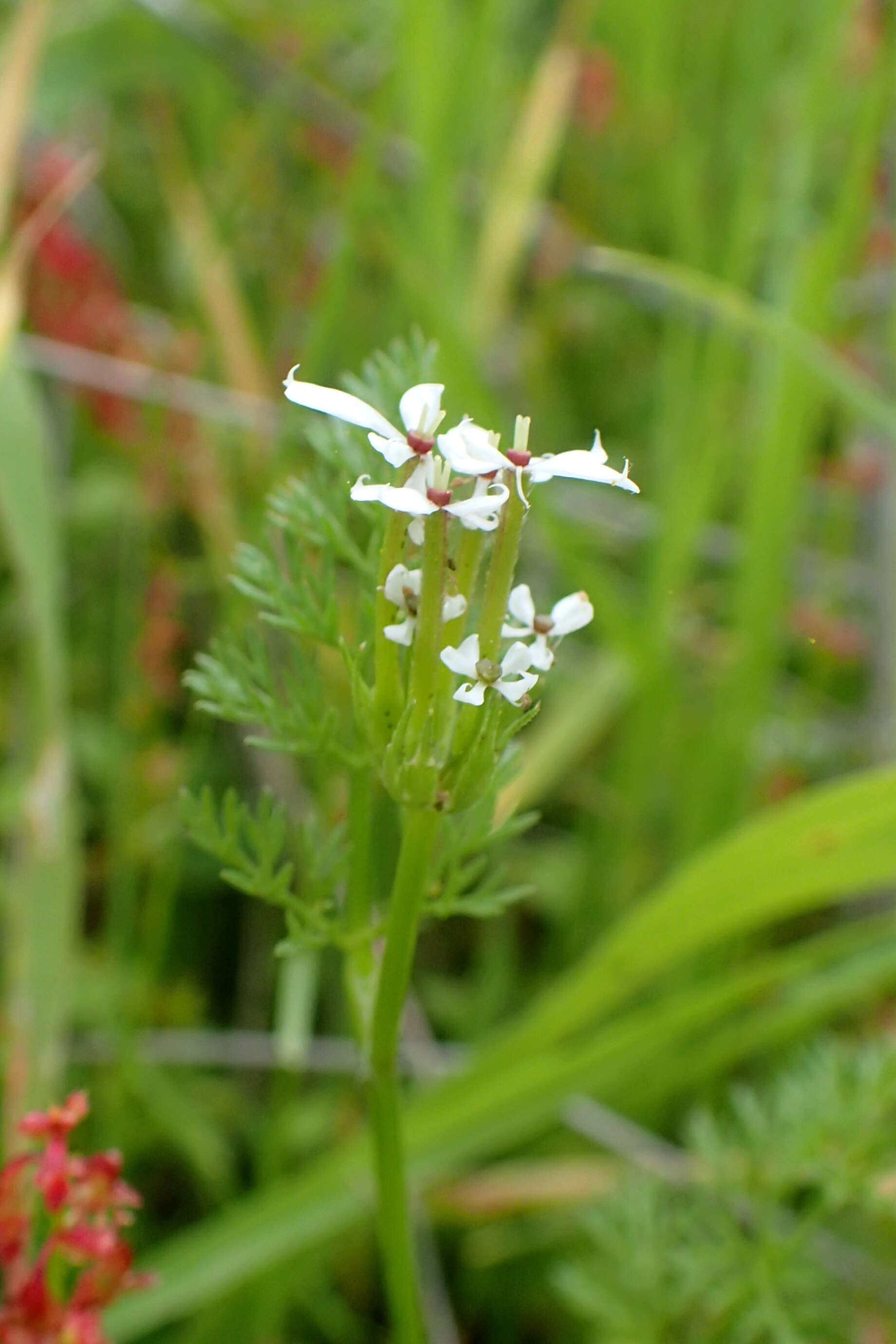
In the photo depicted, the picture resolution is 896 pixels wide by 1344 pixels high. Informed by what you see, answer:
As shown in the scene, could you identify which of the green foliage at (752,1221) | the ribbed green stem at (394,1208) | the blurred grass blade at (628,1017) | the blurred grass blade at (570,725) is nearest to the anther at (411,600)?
the ribbed green stem at (394,1208)

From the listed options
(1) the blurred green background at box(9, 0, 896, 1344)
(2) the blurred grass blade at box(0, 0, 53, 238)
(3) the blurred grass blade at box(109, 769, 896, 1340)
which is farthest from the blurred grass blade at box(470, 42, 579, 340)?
(3) the blurred grass blade at box(109, 769, 896, 1340)

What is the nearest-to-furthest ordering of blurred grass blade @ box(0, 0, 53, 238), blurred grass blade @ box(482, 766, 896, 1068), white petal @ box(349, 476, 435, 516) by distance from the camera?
white petal @ box(349, 476, 435, 516) < blurred grass blade @ box(482, 766, 896, 1068) < blurred grass blade @ box(0, 0, 53, 238)

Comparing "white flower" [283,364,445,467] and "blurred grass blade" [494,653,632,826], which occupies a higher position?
"blurred grass blade" [494,653,632,826]

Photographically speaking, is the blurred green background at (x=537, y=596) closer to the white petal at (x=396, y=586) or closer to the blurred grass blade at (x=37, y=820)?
the blurred grass blade at (x=37, y=820)

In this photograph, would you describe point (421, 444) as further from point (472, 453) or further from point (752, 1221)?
point (752, 1221)

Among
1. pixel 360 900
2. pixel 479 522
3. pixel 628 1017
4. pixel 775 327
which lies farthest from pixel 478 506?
pixel 628 1017

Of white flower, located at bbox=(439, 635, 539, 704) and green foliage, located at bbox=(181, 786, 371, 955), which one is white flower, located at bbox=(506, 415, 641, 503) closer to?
white flower, located at bbox=(439, 635, 539, 704)

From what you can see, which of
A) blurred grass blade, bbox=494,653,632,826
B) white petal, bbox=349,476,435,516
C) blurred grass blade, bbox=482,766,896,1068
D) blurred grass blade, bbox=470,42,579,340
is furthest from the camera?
blurred grass blade, bbox=470,42,579,340
